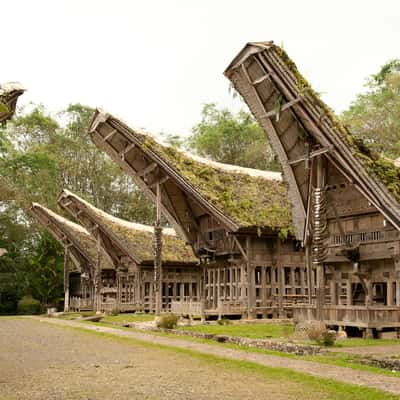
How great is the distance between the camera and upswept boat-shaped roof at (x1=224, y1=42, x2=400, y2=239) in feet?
54.4

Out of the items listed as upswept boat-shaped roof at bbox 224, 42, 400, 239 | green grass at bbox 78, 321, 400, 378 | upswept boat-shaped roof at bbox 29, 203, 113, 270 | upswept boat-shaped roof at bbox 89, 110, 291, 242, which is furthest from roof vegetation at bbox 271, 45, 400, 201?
upswept boat-shaped roof at bbox 29, 203, 113, 270

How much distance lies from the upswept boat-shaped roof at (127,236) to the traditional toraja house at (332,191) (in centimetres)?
1565

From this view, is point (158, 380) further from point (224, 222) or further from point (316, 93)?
point (224, 222)

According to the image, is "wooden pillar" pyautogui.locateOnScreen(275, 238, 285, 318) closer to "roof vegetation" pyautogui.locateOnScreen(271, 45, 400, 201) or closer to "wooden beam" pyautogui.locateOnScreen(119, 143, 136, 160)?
"wooden beam" pyautogui.locateOnScreen(119, 143, 136, 160)

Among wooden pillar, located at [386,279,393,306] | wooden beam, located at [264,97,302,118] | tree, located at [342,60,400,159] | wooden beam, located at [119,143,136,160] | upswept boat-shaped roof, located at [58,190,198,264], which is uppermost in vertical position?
tree, located at [342,60,400,159]

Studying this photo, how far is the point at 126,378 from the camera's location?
33.4 feet

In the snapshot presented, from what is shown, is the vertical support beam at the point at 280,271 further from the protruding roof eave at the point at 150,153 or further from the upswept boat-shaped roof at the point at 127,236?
the upswept boat-shaped roof at the point at 127,236

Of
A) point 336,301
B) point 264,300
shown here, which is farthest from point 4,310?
point 336,301

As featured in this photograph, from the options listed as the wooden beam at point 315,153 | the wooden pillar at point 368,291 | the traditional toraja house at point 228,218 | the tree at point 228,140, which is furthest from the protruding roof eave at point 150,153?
the tree at point 228,140

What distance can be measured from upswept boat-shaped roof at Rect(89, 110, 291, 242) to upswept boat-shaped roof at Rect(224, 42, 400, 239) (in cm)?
431

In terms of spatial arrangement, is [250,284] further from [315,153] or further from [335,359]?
[335,359]

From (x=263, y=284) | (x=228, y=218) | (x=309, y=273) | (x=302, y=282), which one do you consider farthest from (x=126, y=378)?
(x=302, y=282)

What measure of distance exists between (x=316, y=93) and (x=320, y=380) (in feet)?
33.1

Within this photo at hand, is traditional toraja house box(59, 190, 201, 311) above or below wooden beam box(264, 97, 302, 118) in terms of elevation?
below
